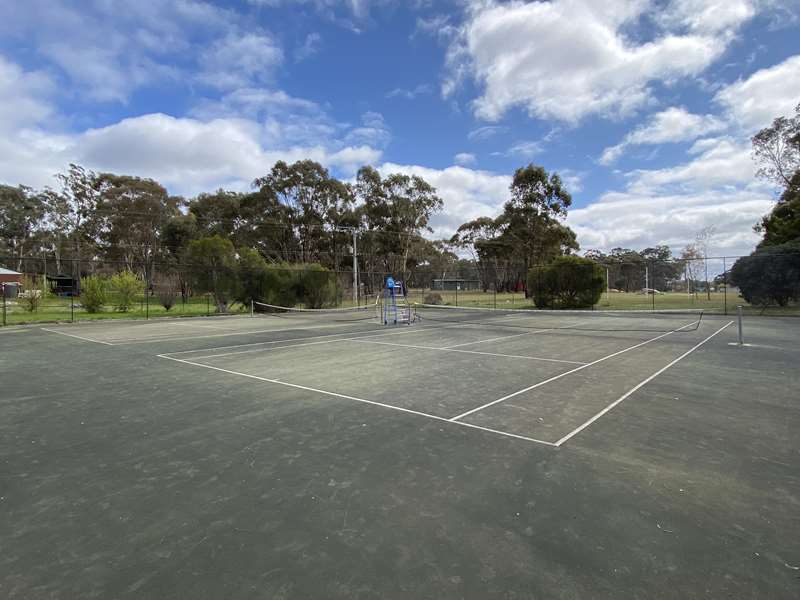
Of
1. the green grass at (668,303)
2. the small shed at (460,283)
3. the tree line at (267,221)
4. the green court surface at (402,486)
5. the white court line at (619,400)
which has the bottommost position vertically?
the green court surface at (402,486)

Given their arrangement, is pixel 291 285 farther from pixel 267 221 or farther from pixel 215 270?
pixel 267 221

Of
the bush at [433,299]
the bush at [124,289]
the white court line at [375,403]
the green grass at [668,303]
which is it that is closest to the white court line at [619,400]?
the white court line at [375,403]

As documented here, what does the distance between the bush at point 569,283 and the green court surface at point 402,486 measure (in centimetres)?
2036

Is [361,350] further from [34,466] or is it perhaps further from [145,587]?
[145,587]

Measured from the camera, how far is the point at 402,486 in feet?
10.8

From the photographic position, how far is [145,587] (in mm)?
2182

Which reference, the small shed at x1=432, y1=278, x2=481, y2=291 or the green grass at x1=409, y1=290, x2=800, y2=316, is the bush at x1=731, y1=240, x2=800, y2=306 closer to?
the green grass at x1=409, y1=290, x2=800, y2=316

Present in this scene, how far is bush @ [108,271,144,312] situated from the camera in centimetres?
2606

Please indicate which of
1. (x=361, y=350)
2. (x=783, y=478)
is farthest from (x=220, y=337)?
(x=783, y=478)

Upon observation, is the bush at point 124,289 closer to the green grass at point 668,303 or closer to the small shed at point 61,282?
the green grass at point 668,303

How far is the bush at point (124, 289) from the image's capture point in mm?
26062

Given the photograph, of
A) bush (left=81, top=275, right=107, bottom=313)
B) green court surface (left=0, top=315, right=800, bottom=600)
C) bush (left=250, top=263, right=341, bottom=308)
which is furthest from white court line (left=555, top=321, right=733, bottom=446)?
bush (left=81, top=275, right=107, bottom=313)

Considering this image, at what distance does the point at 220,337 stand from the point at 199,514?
38.8 ft

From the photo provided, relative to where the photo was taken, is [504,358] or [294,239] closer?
[504,358]
